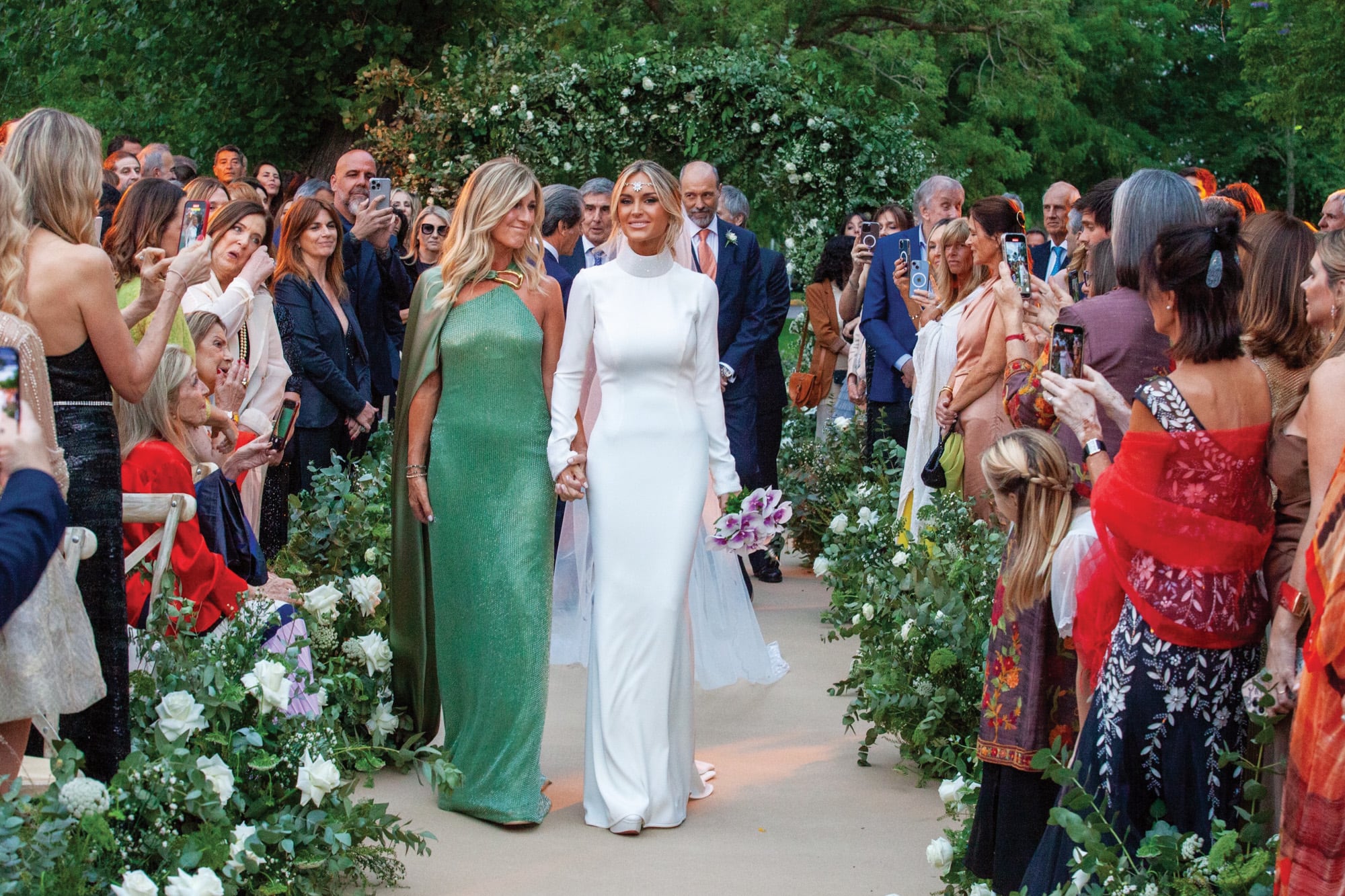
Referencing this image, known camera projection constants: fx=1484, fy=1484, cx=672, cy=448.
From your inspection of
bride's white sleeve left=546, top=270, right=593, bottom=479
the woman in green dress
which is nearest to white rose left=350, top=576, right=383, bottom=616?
the woman in green dress

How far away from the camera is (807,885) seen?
15.3ft

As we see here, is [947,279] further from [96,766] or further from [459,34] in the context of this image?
[459,34]

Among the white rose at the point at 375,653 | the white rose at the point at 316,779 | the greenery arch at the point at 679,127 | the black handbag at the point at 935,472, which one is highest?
the greenery arch at the point at 679,127

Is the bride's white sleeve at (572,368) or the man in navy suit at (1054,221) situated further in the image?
the man in navy suit at (1054,221)

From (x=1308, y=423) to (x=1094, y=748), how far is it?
3.08 ft

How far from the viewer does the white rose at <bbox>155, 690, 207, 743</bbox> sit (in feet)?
12.6

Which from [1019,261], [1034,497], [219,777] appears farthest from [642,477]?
[219,777]

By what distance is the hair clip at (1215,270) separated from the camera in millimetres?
3516

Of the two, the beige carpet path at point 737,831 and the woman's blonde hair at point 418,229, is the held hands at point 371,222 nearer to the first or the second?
the woman's blonde hair at point 418,229

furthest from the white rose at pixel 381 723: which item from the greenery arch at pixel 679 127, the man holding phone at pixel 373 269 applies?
the greenery arch at pixel 679 127

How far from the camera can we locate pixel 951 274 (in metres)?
7.12

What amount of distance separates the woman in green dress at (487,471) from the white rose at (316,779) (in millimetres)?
1204

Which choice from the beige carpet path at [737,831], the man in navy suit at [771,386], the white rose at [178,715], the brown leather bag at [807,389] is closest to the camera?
the white rose at [178,715]

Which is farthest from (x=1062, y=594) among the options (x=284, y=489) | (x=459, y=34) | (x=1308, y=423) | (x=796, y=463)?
(x=459, y=34)
